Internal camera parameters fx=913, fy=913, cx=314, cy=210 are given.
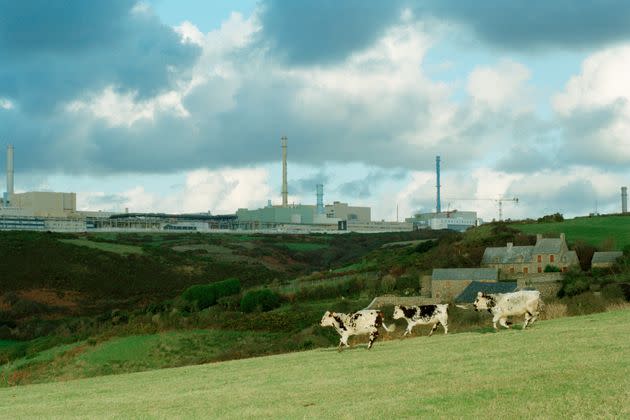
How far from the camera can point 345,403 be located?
19.8m

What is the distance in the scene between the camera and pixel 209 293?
4269 inches

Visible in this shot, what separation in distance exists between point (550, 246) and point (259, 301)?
34.7m

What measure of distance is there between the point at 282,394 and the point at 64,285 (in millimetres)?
132042

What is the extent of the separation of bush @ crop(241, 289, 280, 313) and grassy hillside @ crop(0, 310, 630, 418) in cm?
6044

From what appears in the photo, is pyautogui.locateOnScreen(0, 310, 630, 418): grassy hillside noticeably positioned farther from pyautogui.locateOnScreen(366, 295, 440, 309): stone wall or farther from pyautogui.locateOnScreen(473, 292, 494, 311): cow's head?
pyautogui.locateOnScreen(366, 295, 440, 309): stone wall

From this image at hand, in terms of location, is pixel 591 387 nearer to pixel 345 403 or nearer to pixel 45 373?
pixel 345 403

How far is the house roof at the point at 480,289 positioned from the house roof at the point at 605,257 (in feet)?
62.3

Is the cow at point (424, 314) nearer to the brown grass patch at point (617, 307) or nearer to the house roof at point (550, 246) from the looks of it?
the brown grass patch at point (617, 307)

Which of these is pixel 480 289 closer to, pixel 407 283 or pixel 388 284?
pixel 388 284

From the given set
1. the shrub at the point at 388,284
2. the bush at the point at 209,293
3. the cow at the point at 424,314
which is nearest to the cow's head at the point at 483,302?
the cow at the point at 424,314

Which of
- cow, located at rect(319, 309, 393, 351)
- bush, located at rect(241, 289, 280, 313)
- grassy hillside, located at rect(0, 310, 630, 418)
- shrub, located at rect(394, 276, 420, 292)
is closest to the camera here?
grassy hillside, located at rect(0, 310, 630, 418)

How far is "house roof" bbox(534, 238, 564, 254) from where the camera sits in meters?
105

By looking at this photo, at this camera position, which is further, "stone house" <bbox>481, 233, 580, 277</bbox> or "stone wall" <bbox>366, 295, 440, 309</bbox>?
"stone house" <bbox>481, 233, 580, 277</bbox>

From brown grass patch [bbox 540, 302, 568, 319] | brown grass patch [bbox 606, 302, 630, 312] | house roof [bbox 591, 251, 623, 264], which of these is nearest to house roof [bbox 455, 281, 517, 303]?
house roof [bbox 591, 251, 623, 264]
